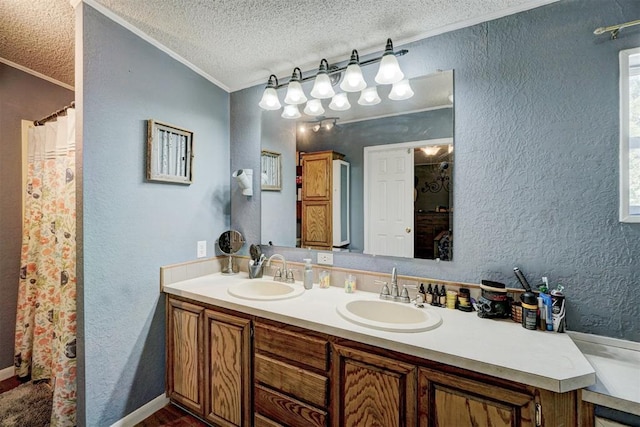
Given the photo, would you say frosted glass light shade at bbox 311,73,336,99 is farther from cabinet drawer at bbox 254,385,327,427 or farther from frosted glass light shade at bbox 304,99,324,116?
cabinet drawer at bbox 254,385,327,427

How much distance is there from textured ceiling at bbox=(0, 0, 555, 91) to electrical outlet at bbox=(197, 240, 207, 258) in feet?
4.31

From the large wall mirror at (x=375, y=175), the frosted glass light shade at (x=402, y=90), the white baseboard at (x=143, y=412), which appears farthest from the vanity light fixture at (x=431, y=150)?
the white baseboard at (x=143, y=412)

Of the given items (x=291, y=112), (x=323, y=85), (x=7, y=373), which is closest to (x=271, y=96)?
(x=291, y=112)

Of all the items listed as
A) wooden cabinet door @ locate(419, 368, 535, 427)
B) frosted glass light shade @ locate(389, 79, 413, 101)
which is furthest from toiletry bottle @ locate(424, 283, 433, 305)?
frosted glass light shade @ locate(389, 79, 413, 101)

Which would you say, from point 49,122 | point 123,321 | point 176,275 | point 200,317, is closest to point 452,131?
point 200,317

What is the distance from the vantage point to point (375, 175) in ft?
5.58

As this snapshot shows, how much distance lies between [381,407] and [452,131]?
1383 millimetres

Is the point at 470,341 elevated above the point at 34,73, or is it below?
below

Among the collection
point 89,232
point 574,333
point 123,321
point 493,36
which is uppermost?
point 493,36

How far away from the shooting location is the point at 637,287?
1.14m

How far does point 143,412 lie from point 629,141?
2927mm

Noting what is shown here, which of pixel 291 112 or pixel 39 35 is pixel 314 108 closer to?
pixel 291 112

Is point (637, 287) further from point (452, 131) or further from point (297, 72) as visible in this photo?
point (297, 72)

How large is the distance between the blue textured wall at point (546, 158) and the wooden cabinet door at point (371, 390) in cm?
64
